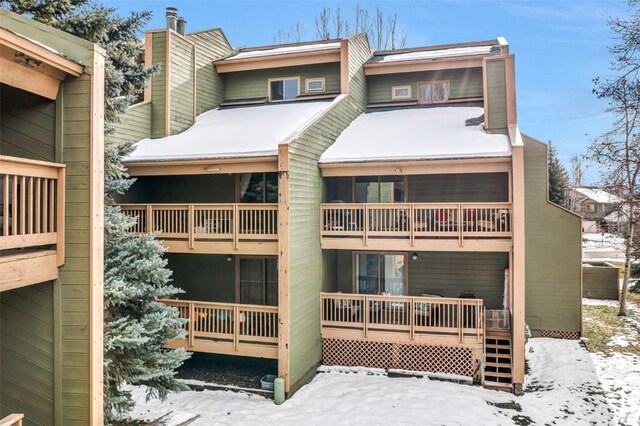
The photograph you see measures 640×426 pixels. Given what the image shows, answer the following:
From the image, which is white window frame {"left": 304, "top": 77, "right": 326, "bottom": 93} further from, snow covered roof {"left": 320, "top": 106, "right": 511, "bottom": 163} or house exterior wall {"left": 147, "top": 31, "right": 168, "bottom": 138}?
house exterior wall {"left": 147, "top": 31, "right": 168, "bottom": 138}

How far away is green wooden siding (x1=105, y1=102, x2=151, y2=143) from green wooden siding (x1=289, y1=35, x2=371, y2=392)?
5676 millimetres

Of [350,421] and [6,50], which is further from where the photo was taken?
[350,421]

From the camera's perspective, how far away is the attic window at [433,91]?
16.5m

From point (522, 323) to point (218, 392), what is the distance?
779 cm

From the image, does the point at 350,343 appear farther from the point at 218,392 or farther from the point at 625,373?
the point at 625,373

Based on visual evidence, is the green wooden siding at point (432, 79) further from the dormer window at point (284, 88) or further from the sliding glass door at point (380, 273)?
the sliding glass door at point (380, 273)

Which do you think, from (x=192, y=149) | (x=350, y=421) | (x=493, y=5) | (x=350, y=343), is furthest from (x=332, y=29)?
(x=350, y=421)

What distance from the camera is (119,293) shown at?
23.5ft

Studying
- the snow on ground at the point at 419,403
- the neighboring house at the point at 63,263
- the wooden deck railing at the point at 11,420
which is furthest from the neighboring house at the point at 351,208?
the wooden deck railing at the point at 11,420

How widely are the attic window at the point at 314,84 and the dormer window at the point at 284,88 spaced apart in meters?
0.37

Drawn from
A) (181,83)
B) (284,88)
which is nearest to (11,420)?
(181,83)

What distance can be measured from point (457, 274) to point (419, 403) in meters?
5.01

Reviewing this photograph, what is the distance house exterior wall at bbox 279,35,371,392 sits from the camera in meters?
10.8

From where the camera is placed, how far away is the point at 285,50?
18.5 m
